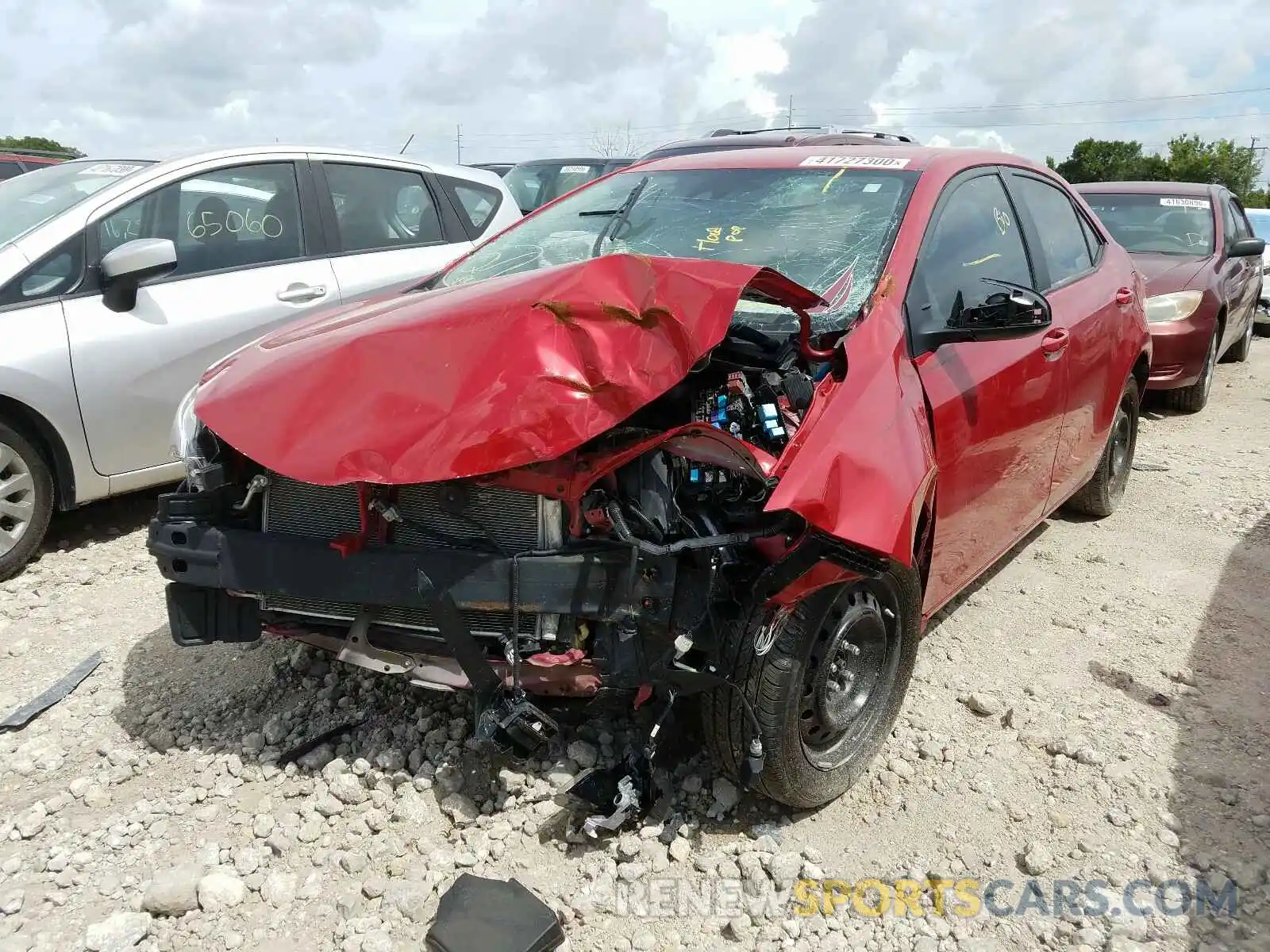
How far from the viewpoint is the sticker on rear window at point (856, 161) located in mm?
3361

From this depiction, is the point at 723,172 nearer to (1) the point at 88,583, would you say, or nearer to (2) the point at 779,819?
(2) the point at 779,819

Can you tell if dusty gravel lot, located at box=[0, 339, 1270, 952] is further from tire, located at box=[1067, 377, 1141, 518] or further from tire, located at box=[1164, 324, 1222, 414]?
tire, located at box=[1164, 324, 1222, 414]

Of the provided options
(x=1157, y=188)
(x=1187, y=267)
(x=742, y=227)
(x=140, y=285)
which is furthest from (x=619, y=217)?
(x=1157, y=188)

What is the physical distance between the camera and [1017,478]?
3.49 meters

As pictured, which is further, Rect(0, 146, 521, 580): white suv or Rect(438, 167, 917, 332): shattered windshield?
Rect(0, 146, 521, 580): white suv

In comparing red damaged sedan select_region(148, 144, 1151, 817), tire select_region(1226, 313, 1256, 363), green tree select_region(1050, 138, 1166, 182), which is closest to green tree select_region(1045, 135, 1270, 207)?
green tree select_region(1050, 138, 1166, 182)

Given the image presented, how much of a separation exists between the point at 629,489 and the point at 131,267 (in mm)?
2932

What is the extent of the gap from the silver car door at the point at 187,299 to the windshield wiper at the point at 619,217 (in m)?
1.97

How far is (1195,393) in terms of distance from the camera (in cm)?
757

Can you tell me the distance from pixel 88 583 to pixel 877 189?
3.53m

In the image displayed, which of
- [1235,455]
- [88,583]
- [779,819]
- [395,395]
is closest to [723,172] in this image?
[395,395]

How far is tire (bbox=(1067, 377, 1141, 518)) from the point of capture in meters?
4.96

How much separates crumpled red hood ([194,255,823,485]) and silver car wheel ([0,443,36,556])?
2079 mm

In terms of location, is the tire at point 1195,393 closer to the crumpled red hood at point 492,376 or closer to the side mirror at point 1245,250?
the side mirror at point 1245,250
